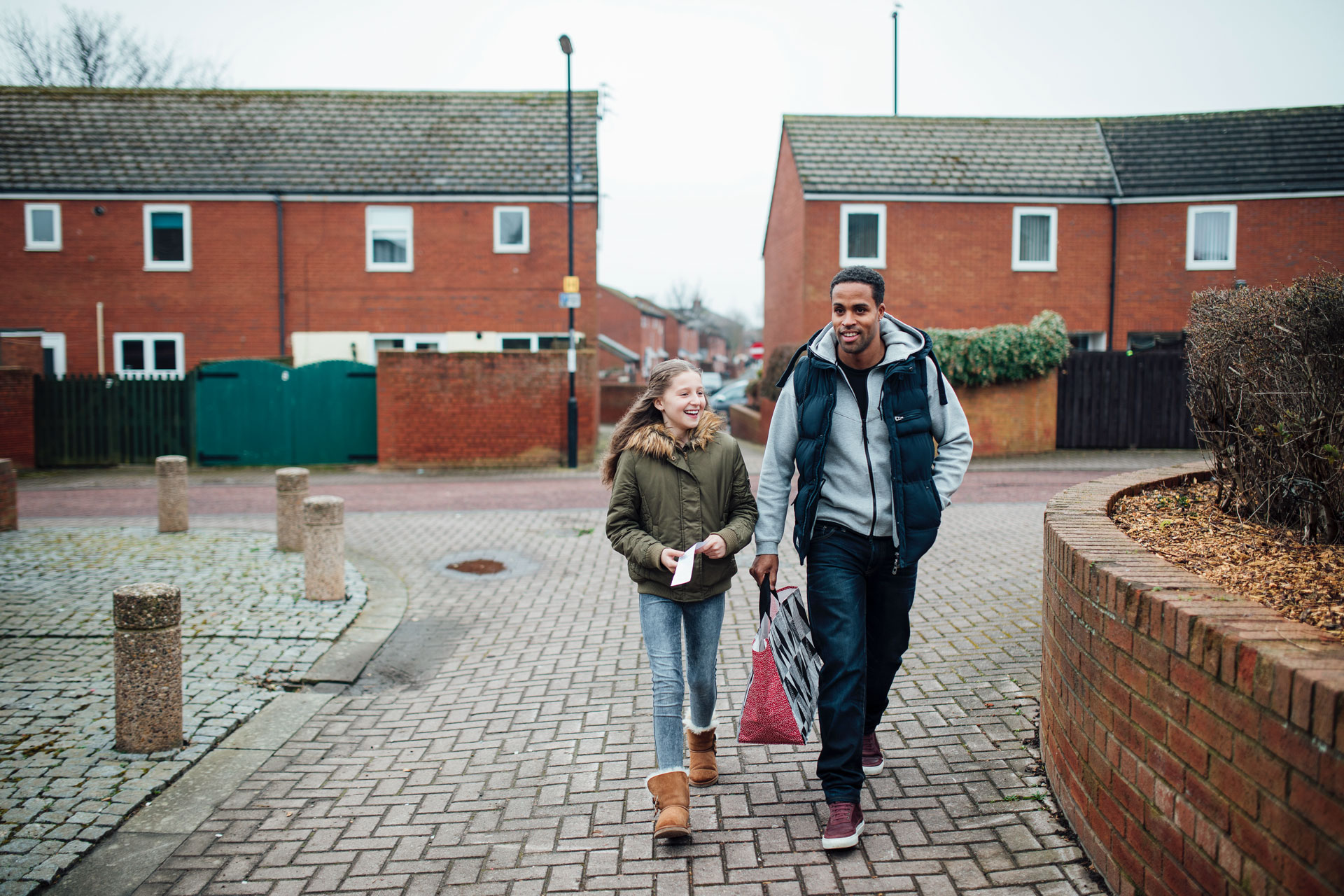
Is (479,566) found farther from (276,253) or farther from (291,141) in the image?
(291,141)

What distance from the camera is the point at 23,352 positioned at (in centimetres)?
1958

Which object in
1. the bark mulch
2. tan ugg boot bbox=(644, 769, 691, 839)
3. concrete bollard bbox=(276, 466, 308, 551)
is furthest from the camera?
concrete bollard bbox=(276, 466, 308, 551)

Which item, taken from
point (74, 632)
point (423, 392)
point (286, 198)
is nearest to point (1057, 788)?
point (74, 632)

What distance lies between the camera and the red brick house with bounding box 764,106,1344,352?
22.8 m

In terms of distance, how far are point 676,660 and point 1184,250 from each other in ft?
78.4

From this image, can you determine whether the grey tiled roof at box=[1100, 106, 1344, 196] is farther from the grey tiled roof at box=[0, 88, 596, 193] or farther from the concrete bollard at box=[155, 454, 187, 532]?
the concrete bollard at box=[155, 454, 187, 532]

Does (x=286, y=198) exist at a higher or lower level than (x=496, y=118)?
lower

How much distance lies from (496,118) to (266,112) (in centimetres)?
589

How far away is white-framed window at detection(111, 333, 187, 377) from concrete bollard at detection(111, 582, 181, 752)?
20.3 m

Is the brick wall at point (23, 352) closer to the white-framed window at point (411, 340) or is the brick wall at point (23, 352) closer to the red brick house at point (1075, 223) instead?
the white-framed window at point (411, 340)

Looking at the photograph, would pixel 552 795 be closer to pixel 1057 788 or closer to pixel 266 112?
pixel 1057 788

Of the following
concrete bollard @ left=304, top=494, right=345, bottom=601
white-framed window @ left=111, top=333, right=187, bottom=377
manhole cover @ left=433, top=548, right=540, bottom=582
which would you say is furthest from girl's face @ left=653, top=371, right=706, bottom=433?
white-framed window @ left=111, top=333, right=187, bottom=377

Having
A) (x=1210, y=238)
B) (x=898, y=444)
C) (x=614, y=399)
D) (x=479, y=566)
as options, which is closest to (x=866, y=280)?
(x=898, y=444)

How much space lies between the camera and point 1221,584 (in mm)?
3035
